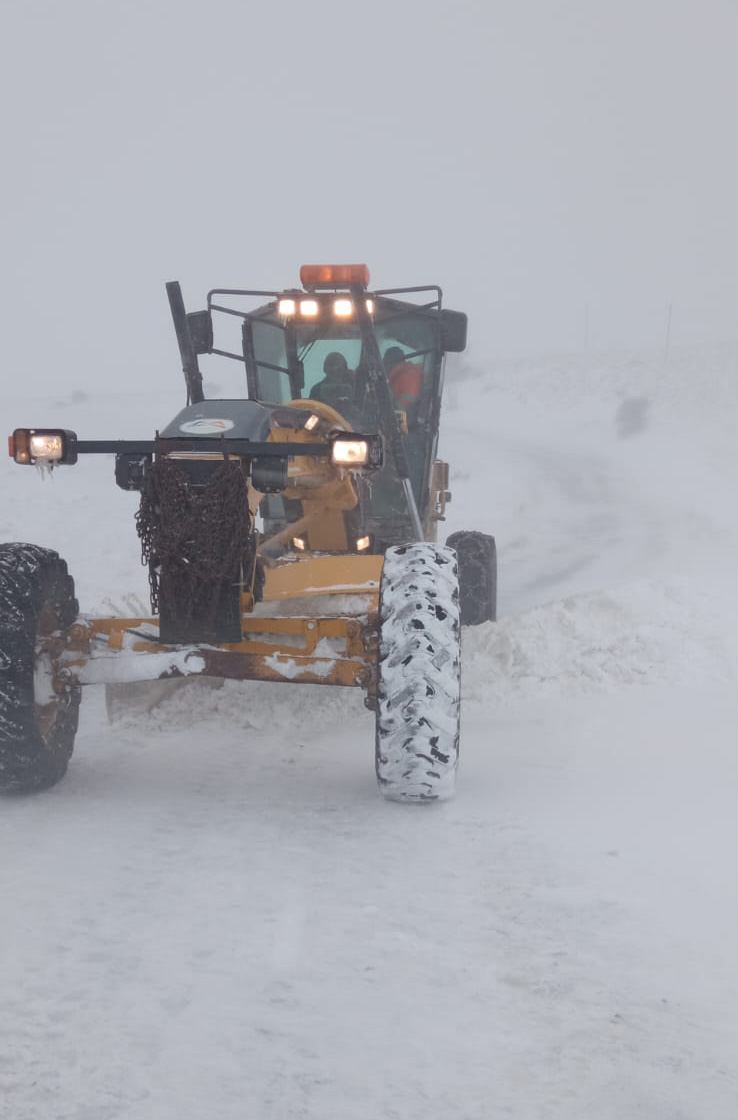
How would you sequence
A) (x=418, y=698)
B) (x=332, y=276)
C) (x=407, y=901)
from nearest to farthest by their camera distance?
(x=407, y=901), (x=418, y=698), (x=332, y=276)

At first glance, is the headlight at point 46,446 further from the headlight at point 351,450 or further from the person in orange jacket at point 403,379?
the person in orange jacket at point 403,379

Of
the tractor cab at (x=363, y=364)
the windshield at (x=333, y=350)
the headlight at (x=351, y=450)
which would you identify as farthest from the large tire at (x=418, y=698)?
the windshield at (x=333, y=350)

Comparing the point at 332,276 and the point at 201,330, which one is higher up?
the point at 332,276

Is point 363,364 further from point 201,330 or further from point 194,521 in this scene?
point 194,521

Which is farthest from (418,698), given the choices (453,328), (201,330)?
(453,328)

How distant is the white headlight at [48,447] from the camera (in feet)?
→ 15.3

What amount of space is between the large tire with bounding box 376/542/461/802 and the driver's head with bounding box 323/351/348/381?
3732mm

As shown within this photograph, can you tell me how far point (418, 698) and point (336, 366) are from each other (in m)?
4.11

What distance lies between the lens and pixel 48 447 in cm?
466

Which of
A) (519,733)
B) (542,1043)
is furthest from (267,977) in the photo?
(519,733)

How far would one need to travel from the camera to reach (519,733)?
220 inches

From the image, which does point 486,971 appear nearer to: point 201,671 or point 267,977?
point 267,977

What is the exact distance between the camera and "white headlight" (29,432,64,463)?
4.65 metres

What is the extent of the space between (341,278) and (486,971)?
4.93m
